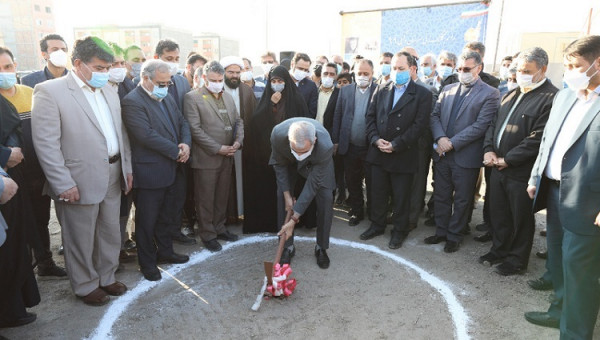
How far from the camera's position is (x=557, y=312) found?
3.23 m

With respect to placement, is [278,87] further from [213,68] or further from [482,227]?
[482,227]

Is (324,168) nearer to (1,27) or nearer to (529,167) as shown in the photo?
(529,167)

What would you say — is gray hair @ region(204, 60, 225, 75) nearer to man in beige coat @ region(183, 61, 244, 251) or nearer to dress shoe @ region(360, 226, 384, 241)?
man in beige coat @ region(183, 61, 244, 251)

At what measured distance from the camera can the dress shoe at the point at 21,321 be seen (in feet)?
10.2

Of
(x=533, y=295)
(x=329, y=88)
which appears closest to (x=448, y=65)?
(x=329, y=88)

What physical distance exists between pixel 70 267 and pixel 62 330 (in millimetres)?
539

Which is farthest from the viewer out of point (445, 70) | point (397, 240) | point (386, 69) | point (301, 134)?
point (445, 70)

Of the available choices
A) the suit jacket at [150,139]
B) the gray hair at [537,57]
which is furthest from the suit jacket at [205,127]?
the gray hair at [537,57]

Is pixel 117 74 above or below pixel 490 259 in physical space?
above

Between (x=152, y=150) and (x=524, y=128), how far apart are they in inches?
146

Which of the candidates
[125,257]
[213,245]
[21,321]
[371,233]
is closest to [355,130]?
[371,233]

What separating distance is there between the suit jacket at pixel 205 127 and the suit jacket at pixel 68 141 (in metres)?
1.27

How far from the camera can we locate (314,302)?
359 centimetres

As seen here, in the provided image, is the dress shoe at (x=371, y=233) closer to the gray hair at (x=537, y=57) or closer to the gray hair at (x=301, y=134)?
the gray hair at (x=301, y=134)
